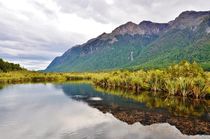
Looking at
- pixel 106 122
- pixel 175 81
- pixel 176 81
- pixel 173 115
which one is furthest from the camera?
pixel 175 81

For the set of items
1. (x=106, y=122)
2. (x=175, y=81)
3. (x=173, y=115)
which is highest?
(x=175, y=81)

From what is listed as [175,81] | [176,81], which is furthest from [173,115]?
[175,81]

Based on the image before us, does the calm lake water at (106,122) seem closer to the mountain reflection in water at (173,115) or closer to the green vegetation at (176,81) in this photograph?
the mountain reflection in water at (173,115)

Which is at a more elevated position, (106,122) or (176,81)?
(176,81)

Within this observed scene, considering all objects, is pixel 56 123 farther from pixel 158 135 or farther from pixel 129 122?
pixel 158 135

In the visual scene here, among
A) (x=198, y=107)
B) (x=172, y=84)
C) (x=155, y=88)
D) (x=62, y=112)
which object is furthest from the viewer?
(x=155, y=88)

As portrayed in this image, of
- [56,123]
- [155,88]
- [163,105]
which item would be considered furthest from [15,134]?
[155,88]

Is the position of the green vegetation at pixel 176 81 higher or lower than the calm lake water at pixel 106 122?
higher

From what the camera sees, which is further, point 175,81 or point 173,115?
point 175,81

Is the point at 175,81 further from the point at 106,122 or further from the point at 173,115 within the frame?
the point at 106,122

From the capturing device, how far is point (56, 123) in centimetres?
4259

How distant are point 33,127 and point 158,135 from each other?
17327mm

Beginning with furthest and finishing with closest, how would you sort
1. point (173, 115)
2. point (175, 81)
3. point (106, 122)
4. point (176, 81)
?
point (175, 81) → point (176, 81) → point (173, 115) → point (106, 122)

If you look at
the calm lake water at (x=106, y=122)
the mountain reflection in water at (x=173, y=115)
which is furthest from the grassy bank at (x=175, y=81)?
the calm lake water at (x=106, y=122)
